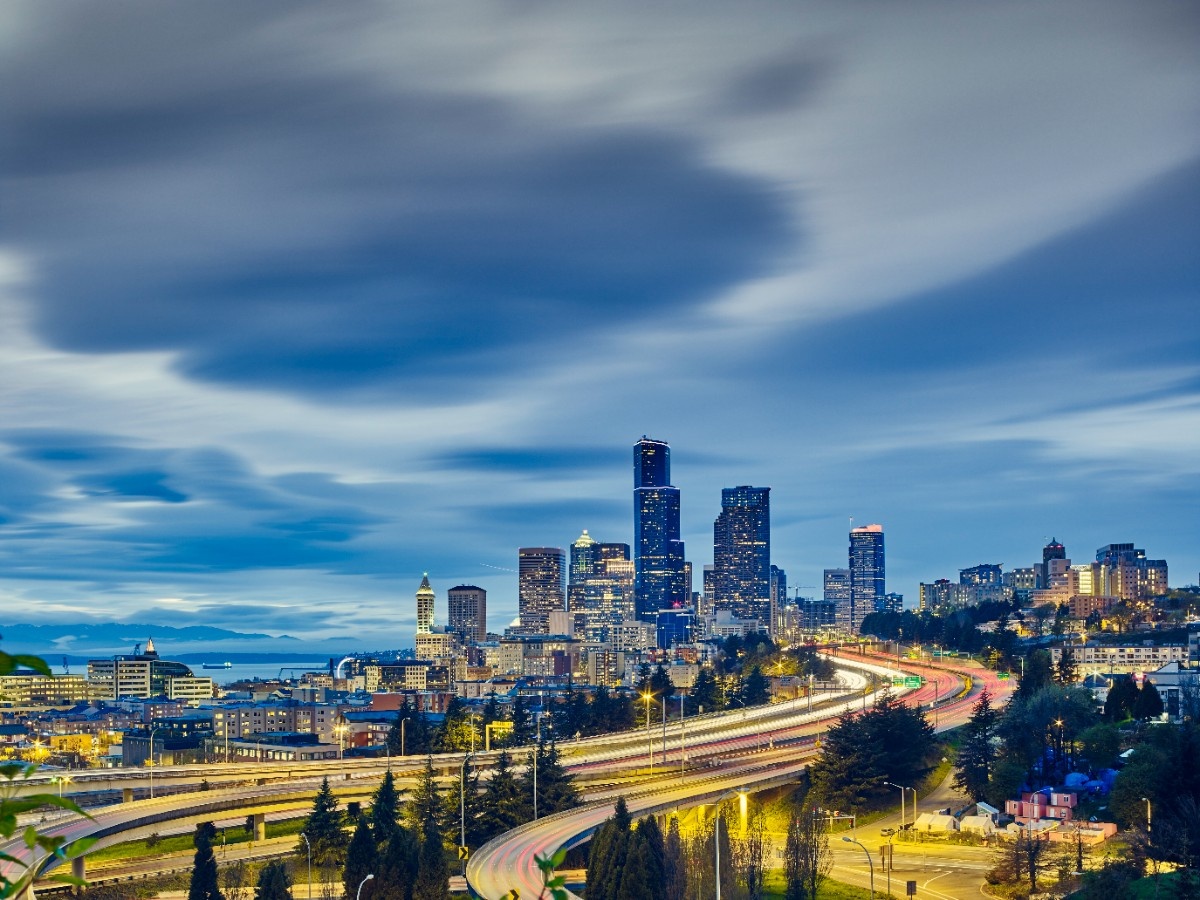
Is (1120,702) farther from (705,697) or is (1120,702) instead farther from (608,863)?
(608,863)

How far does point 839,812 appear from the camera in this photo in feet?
308

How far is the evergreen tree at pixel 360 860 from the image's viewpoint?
204ft

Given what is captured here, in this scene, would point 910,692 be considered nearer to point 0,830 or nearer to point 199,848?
point 199,848

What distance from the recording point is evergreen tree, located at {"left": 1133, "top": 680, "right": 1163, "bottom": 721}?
10525 cm

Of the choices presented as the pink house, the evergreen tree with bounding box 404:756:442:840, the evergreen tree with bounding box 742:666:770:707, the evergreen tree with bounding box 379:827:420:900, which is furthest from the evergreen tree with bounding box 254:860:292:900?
the evergreen tree with bounding box 742:666:770:707

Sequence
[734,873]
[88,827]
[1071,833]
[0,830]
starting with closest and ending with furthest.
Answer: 1. [0,830]
2. [734,873]
3. [88,827]
4. [1071,833]

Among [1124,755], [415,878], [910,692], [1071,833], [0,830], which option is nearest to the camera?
[0,830]

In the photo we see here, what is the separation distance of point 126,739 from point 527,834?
92488 millimetres

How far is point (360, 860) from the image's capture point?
63000mm

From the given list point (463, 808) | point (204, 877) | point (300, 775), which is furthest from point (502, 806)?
point (204, 877)

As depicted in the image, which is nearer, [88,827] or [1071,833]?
[88,827]

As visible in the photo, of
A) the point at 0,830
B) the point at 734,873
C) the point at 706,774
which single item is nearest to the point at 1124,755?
the point at 706,774

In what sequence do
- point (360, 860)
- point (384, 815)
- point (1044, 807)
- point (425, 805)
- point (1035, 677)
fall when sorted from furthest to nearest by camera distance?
point (1035, 677)
point (1044, 807)
point (425, 805)
point (384, 815)
point (360, 860)

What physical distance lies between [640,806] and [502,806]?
7.93 meters
